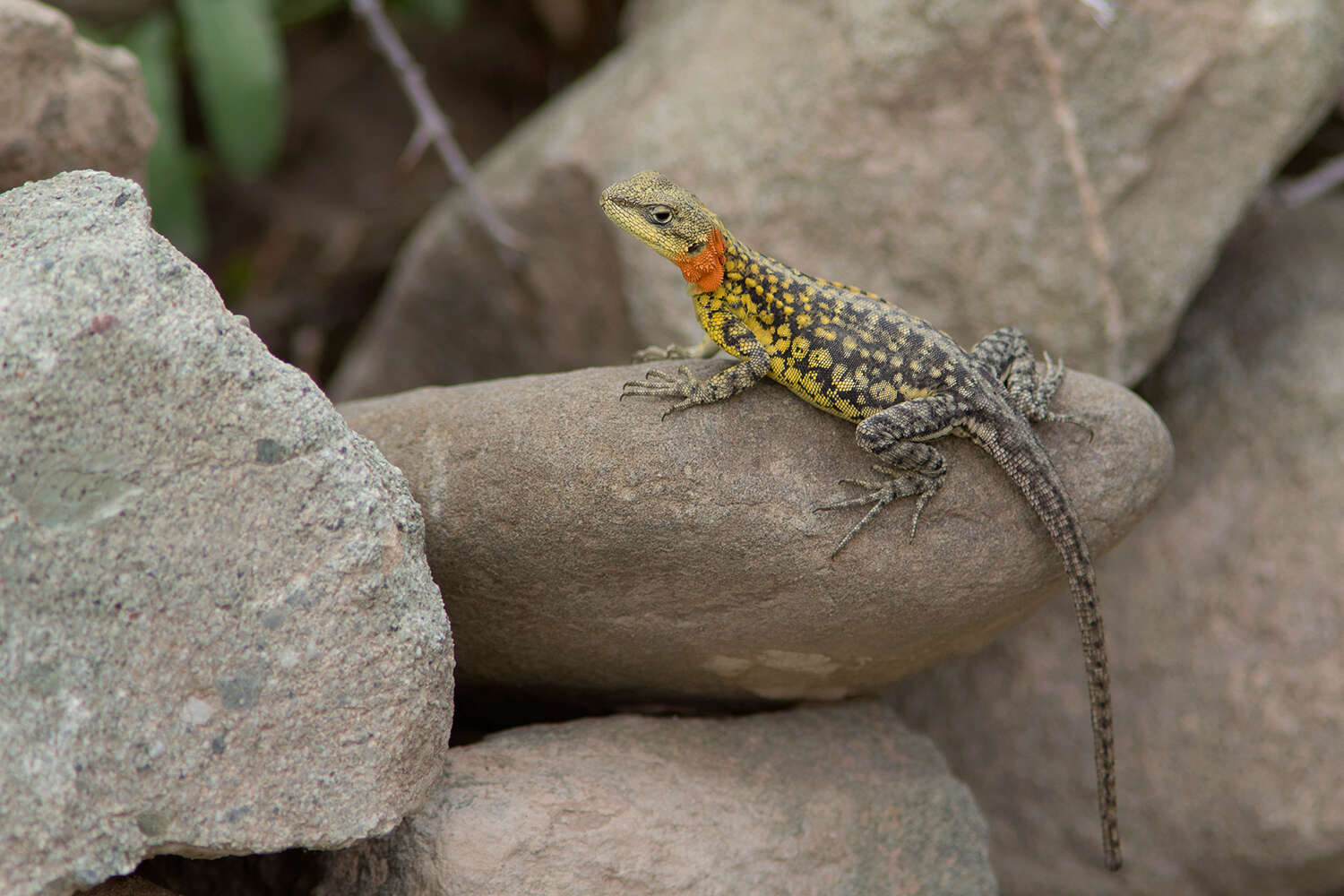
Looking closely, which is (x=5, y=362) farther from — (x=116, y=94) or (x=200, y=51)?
(x=200, y=51)

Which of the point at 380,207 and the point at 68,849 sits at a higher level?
the point at 68,849

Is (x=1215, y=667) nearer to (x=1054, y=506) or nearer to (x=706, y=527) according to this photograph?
(x=1054, y=506)

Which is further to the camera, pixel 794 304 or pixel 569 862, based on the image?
pixel 794 304

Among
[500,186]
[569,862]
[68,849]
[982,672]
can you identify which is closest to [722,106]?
[500,186]

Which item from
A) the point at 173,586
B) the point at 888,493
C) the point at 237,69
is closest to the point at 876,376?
the point at 888,493

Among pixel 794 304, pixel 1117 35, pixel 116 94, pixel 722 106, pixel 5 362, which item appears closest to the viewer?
pixel 5 362

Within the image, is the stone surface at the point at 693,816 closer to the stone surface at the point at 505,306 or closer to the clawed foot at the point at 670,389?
the clawed foot at the point at 670,389
